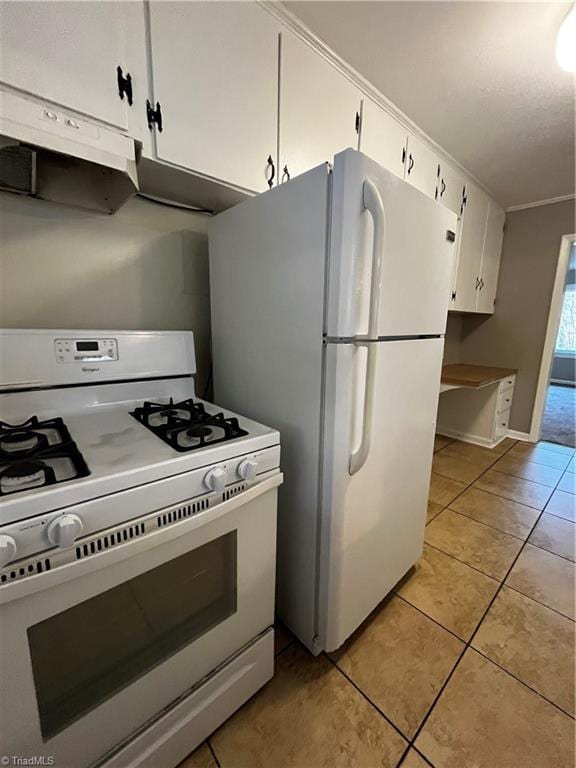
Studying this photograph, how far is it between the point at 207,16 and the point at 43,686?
1893 millimetres

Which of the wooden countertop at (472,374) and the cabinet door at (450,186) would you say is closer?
the cabinet door at (450,186)

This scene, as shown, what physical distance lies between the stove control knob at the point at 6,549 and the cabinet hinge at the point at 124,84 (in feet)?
3.90

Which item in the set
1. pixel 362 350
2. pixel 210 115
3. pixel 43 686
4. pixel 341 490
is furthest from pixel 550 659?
pixel 210 115

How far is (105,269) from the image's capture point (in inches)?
52.7

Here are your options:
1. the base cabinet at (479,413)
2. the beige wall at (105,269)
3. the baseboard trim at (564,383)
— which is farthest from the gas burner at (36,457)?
the baseboard trim at (564,383)

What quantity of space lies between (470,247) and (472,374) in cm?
117

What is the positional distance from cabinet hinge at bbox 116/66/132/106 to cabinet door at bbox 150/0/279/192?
0.25 ft

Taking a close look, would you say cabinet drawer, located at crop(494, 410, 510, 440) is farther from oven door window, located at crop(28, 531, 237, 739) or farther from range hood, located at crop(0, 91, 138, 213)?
range hood, located at crop(0, 91, 138, 213)

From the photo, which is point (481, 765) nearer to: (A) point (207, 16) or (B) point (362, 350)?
(B) point (362, 350)

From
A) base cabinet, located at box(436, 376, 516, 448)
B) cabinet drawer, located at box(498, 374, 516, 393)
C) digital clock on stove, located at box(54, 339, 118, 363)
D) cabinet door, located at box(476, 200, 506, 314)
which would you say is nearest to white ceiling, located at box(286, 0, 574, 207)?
cabinet door, located at box(476, 200, 506, 314)

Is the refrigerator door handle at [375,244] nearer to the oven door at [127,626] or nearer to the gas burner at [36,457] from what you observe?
the oven door at [127,626]

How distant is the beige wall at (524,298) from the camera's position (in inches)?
125

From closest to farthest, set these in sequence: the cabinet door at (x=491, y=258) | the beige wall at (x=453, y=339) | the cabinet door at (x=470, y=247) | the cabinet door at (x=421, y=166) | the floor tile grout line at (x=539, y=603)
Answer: the floor tile grout line at (x=539, y=603) < the cabinet door at (x=421, y=166) < the cabinet door at (x=470, y=247) < the cabinet door at (x=491, y=258) < the beige wall at (x=453, y=339)

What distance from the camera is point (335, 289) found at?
93 cm
